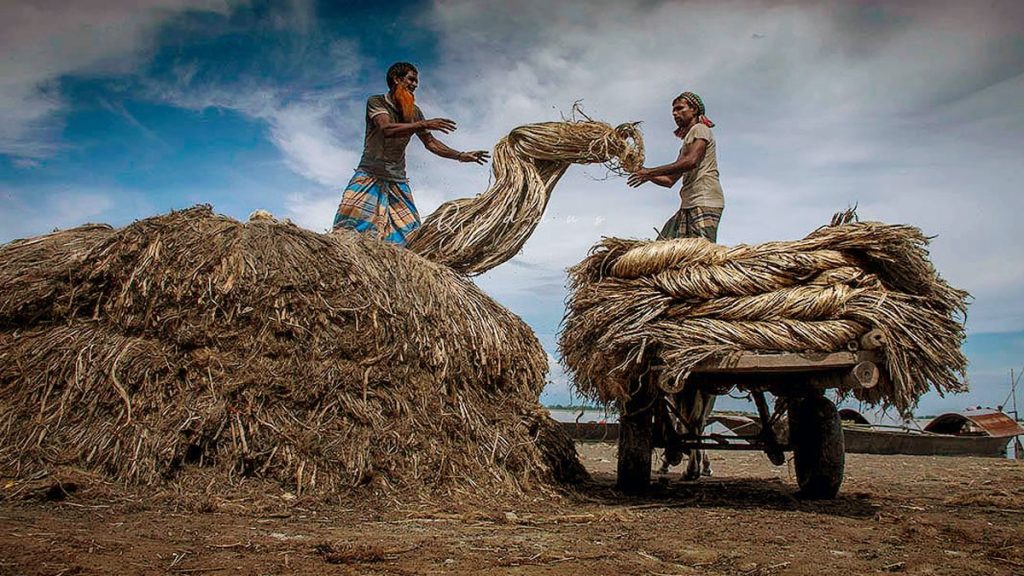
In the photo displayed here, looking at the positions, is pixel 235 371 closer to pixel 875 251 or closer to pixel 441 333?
pixel 441 333

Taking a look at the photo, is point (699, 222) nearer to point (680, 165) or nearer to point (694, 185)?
point (694, 185)

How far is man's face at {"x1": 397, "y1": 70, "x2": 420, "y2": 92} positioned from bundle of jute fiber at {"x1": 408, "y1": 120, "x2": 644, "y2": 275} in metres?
0.90

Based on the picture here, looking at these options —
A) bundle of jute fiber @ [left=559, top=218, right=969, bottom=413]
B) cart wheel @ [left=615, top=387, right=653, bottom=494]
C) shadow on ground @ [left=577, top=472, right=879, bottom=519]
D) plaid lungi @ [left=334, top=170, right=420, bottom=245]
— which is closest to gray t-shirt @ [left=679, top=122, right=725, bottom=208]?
bundle of jute fiber @ [left=559, top=218, right=969, bottom=413]

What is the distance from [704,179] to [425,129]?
7.74 feet

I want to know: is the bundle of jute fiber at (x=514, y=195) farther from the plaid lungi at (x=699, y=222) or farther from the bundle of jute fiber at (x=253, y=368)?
the bundle of jute fiber at (x=253, y=368)

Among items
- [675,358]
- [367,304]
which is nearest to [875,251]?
[675,358]

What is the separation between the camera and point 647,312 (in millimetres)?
4746

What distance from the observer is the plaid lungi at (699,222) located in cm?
584

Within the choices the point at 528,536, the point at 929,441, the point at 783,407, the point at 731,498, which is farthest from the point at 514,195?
the point at 929,441

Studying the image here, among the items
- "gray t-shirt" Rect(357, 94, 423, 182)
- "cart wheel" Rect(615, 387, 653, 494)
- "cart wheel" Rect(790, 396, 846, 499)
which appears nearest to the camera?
"cart wheel" Rect(790, 396, 846, 499)

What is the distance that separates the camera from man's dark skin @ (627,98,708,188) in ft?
19.1

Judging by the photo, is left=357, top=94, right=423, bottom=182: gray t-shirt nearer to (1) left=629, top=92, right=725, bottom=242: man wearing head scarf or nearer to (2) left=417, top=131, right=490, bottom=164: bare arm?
(2) left=417, top=131, right=490, bottom=164: bare arm

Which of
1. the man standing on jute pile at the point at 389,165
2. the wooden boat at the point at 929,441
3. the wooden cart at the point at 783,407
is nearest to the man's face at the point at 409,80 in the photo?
the man standing on jute pile at the point at 389,165

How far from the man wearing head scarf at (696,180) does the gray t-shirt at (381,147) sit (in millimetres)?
2133
